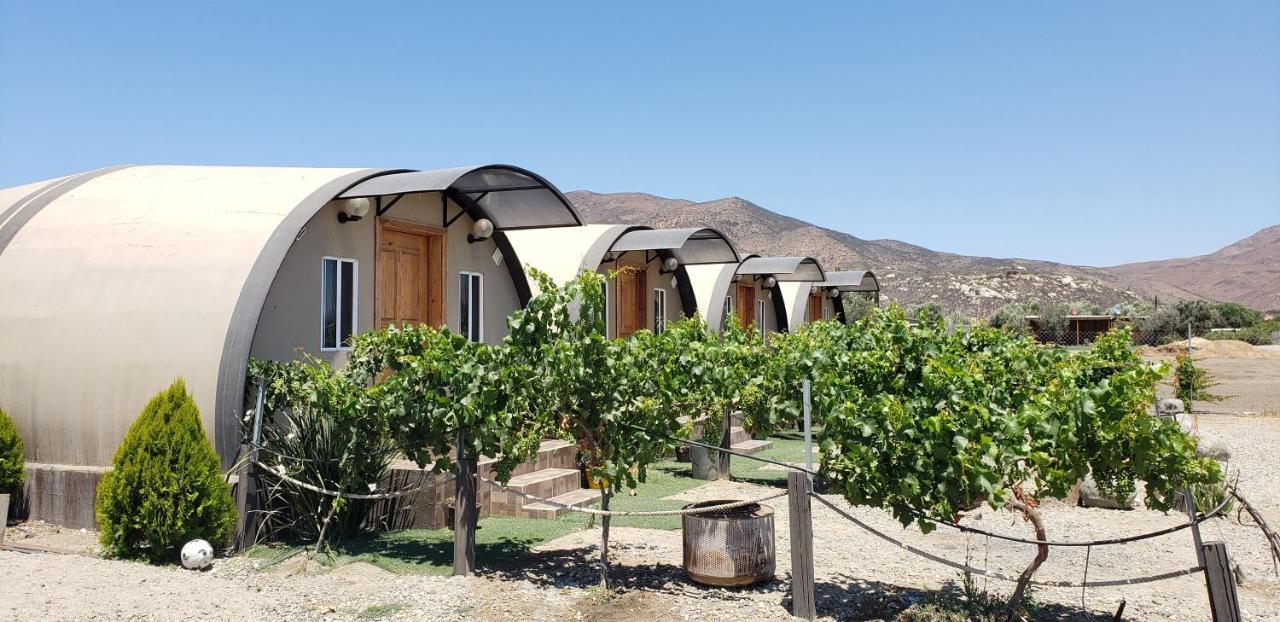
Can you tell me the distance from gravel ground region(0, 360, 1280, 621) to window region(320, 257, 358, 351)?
2707 millimetres

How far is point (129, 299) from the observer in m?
7.44

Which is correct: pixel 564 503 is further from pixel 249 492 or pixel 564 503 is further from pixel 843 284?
pixel 843 284

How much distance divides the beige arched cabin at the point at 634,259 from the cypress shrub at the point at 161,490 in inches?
233

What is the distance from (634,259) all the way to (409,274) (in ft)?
21.6

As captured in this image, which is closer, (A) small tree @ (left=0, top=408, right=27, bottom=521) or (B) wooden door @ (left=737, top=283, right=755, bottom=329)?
(A) small tree @ (left=0, top=408, right=27, bottom=521)

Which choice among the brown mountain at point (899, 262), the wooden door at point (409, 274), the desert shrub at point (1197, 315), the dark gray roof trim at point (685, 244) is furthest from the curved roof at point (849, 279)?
the desert shrub at point (1197, 315)

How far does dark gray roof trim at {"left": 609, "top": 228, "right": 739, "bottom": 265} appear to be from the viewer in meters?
14.2

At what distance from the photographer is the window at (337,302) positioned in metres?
8.84

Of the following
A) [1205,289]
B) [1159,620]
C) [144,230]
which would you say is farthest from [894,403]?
[1205,289]

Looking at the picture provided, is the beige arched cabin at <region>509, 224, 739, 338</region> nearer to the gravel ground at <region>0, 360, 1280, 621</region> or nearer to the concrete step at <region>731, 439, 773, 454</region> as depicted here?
the concrete step at <region>731, 439, 773, 454</region>

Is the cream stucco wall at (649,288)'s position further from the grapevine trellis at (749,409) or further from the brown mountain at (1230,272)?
the brown mountain at (1230,272)

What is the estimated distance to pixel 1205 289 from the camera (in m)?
99.8

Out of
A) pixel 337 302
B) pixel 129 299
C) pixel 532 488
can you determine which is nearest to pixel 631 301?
pixel 337 302

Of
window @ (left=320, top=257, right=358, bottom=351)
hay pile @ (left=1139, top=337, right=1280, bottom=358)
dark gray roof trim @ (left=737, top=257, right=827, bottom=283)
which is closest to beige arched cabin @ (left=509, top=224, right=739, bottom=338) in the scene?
dark gray roof trim @ (left=737, top=257, right=827, bottom=283)
